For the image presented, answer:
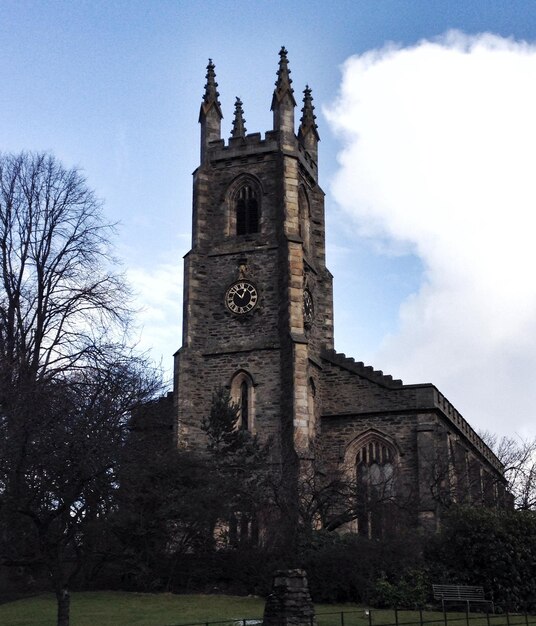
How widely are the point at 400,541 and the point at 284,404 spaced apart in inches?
427

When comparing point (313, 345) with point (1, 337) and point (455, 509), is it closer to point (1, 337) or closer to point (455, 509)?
point (455, 509)

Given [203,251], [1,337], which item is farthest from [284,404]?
[1,337]

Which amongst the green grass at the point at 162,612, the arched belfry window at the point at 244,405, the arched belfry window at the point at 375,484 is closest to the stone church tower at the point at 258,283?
the arched belfry window at the point at 244,405

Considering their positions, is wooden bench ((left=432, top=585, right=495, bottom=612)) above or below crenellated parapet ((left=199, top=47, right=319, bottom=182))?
below

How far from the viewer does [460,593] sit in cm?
2827

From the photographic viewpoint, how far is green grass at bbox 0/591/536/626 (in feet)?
80.2

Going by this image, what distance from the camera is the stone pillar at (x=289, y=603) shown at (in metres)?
21.3

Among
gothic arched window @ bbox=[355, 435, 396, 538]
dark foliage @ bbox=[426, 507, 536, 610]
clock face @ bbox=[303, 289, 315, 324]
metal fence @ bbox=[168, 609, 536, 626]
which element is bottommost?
metal fence @ bbox=[168, 609, 536, 626]

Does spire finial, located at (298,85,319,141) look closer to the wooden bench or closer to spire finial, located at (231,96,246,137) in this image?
spire finial, located at (231,96,246,137)

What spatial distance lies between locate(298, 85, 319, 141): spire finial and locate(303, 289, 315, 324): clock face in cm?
958

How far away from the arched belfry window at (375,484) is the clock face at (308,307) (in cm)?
590

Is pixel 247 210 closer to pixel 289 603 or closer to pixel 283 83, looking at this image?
pixel 283 83

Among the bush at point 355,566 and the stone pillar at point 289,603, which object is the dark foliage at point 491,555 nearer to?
the bush at point 355,566

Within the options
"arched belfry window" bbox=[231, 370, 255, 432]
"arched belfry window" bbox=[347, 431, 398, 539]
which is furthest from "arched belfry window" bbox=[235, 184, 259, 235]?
"arched belfry window" bbox=[347, 431, 398, 539]
